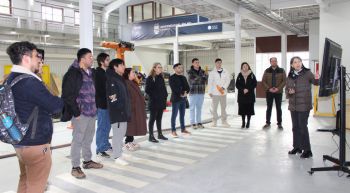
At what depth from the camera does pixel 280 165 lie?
14.2 ft

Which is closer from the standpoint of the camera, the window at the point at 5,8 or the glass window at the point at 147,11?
the window at the point at 5,8

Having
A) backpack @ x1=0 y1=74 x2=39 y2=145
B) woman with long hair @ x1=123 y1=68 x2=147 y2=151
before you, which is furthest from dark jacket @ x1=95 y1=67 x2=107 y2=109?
backpack @ x1=0 y1=74 x2=39 y2=145

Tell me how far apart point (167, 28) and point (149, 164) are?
12807 millimetres

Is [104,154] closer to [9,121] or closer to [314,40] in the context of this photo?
[9,121]

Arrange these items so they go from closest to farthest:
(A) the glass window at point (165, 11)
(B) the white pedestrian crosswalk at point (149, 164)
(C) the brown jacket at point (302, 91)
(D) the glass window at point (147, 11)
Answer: (B) the white pedestrian crosswalk at point (149, 164)
(C) the brown jacket at point (302, 91)
(A) the glass window at point (165, 11)
(D) the glass window at point (147, 11)

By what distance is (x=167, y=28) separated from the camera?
16.5m

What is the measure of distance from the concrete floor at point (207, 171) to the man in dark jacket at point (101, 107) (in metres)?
0.37

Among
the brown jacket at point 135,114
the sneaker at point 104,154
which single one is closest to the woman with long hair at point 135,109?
the brown jacket at point 135,114

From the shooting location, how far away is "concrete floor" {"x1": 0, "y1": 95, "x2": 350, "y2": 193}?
3.51 m

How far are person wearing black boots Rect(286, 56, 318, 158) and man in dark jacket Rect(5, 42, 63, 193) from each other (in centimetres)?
354

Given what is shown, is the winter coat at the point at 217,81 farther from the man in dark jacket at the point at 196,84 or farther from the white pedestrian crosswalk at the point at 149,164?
the white pedestrian crosswalk at the point at 149,164

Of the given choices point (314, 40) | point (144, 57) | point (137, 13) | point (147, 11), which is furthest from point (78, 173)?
point (144, 57)

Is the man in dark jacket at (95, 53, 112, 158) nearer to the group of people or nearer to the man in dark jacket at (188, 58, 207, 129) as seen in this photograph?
the group of people

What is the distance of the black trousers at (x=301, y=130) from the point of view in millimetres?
4594
